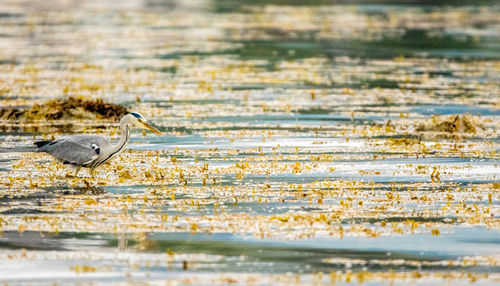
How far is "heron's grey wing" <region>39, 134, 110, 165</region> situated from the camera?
16234 mm

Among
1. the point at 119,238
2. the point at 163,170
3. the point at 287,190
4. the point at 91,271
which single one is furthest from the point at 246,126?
the point at 91,271

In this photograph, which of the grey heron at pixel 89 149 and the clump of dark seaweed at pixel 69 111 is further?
the clump of dark seaweed at pixel 69 111

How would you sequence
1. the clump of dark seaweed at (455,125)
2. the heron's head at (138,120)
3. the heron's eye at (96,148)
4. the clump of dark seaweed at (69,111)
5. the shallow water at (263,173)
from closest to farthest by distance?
the shallow water at (263,173)
the heron's eye at (96,148)
the heron's head at (138,120)
the clump of dark seaweed at (455,125)
the clump of dark seaweed at (69,111)

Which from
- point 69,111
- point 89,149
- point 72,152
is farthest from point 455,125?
point 72,152

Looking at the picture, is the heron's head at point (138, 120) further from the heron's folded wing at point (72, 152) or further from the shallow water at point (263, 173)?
the heron's folded wing at point (72, 152)

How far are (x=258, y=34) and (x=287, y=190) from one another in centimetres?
3667

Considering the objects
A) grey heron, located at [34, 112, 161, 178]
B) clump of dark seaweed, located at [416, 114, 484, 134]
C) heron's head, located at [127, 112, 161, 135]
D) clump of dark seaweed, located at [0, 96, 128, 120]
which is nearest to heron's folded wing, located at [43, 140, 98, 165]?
grey heron, located at [34, 112, 161, 178]

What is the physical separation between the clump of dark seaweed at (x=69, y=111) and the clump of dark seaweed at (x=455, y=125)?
6.86 meters

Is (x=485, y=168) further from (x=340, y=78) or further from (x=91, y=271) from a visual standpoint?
(x=340, y=78)

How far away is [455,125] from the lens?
22.0 metres

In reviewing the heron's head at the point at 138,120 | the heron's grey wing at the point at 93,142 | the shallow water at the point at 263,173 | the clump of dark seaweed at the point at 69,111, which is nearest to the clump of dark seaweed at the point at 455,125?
the shallow water at the point at 263,173

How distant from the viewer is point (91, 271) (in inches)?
440

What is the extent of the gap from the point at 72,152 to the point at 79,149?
0.46 feet

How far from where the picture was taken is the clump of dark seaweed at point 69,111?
78.7 ft
